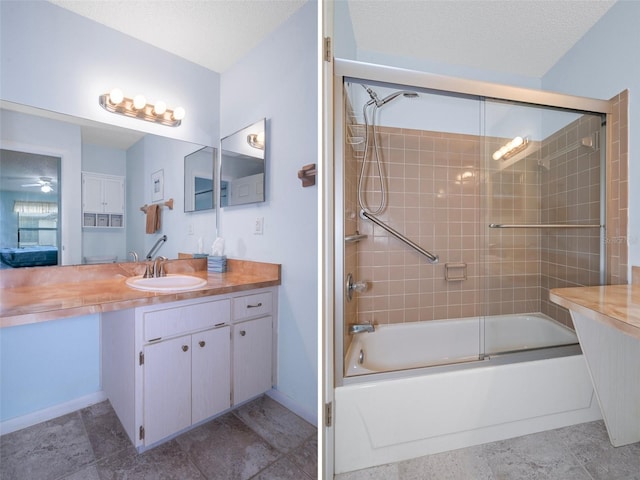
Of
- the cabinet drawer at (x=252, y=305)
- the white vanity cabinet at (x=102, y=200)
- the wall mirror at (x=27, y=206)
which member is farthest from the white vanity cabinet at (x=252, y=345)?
the wall mirror at (x=27, y=206)

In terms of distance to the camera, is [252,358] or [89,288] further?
[252,358]

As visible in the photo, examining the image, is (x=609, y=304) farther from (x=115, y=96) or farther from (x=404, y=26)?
(x=115, y=96)

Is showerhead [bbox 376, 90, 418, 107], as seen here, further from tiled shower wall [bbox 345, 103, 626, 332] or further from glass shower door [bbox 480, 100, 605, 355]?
glass shower door [bbox 480, 100, 605, 355]

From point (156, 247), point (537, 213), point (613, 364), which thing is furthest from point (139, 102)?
point (613, 364)

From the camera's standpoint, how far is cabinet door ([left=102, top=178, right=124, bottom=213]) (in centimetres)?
123

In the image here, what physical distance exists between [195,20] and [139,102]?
428 millimetres

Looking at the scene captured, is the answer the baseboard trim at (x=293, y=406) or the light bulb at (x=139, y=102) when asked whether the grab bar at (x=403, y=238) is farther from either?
the light bulb at (x=139, y=102)

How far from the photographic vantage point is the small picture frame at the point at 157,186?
132 centimetres

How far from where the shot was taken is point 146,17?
3.54 feet

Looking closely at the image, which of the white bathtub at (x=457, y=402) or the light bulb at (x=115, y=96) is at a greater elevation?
the light bulb at (x=115, y=96)

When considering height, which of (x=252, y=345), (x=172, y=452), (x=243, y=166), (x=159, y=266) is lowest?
(x=172, y=452)

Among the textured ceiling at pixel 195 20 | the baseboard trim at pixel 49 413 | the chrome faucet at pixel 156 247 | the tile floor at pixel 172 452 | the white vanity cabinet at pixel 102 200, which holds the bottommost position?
the tile floor at pixel 172 452

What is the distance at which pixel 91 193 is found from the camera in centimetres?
121

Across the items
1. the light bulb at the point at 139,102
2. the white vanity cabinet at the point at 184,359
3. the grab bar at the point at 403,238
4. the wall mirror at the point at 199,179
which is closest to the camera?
the white vanity cabinet at the point at 184,359
